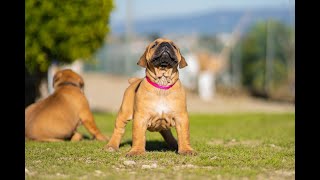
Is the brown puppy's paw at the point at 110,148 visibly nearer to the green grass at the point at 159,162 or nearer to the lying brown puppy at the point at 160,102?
the green grass at the point at 159,162

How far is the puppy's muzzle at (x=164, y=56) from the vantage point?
9.06 metres

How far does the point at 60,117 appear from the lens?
1221 cm

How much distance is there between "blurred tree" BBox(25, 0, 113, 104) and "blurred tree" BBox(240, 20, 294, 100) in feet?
60.1

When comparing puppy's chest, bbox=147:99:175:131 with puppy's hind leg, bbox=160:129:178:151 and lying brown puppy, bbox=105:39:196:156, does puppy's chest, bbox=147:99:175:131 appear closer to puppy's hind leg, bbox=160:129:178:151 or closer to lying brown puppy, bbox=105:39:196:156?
lying brown puppy, bbox=105:39:196:156

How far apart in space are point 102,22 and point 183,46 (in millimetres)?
21872

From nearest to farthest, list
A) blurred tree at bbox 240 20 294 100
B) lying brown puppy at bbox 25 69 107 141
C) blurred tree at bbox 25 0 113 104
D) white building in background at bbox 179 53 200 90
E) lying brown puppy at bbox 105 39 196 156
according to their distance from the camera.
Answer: lying brown puppy at bbox 105 39 196 156 < lying brown puppy at bbox 25 69 107 141 < blurred tree at bbox 25 0 113 104 < blurred tree at bbox 240 20 294 100 < white building in background at bbox 179 53 200 90

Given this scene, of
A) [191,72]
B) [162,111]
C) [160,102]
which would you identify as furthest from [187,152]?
[191,72]

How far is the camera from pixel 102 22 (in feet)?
53.5

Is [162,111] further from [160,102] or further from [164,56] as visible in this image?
[164,56]

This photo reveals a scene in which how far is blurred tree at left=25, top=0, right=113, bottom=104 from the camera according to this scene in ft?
49.5

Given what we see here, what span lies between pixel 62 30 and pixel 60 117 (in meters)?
3.91

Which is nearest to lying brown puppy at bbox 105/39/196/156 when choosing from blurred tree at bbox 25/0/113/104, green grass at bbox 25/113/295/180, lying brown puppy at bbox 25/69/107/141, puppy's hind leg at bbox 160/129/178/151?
green grass at bbox 25/113/295/180
